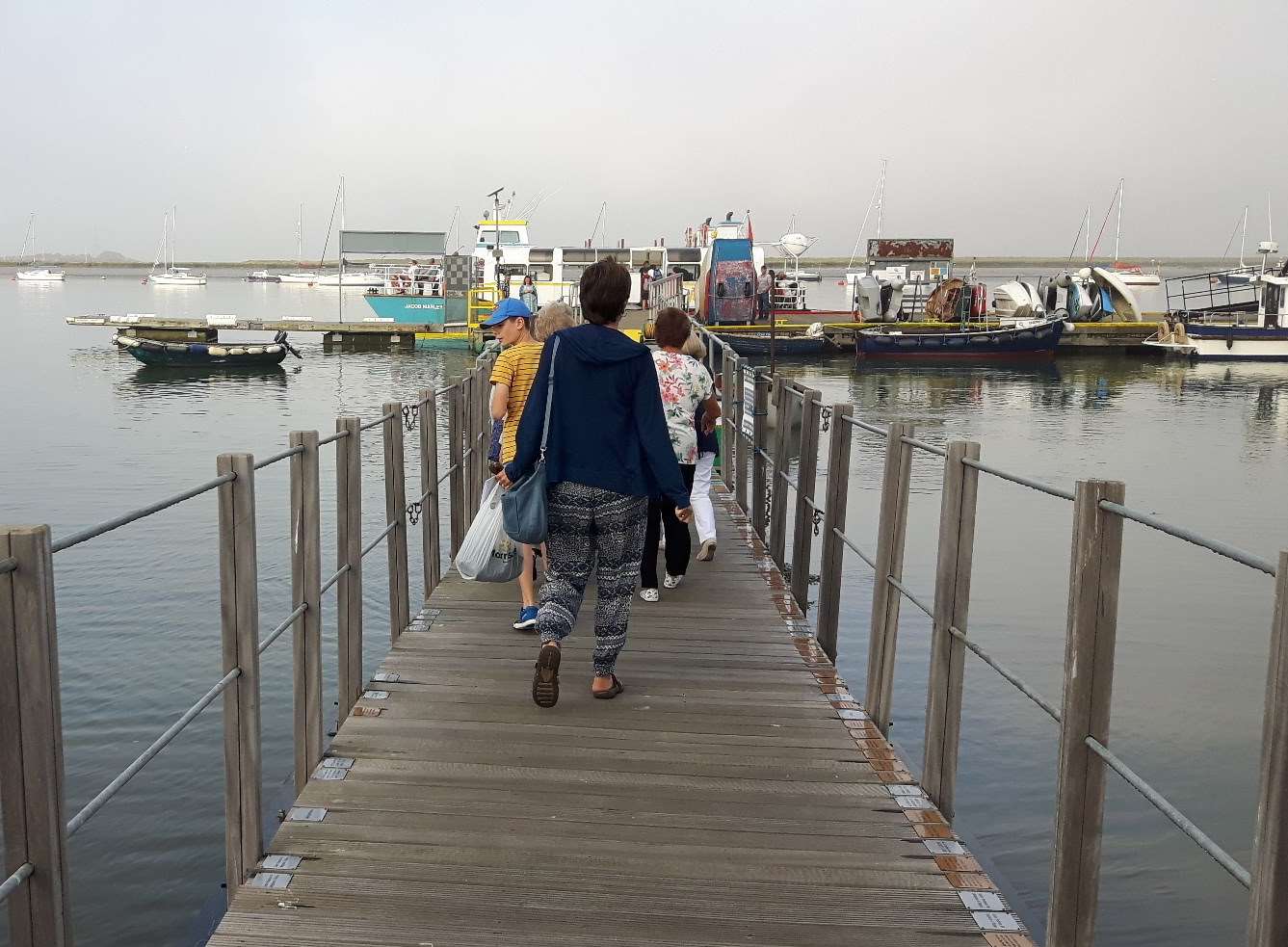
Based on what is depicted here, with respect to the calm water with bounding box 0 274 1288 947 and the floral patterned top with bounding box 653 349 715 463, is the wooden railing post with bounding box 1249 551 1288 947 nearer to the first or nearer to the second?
the calm water with bounding box 0 274 1288 947

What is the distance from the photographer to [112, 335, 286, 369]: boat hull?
4050cm

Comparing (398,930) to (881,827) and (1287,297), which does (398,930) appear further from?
(1287,297)

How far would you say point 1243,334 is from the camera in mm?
46188

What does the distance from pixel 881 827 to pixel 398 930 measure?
1590 millimetres

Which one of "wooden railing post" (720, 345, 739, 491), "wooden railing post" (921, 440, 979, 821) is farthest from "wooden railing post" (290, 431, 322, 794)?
"wooden railing post" (720, 345, 739, 491)

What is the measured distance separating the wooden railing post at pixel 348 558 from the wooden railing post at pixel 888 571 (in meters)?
2.16

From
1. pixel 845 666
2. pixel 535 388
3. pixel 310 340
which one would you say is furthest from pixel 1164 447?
pixel 310 340

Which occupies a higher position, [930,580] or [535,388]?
[535,388]

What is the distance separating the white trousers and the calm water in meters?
1.83

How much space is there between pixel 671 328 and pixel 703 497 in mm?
1397

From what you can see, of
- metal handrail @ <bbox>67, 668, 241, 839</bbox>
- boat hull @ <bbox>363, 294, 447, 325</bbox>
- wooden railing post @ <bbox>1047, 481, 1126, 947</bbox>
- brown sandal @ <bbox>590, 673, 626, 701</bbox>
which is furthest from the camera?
boat hull @ <bbox>363, 294, 447, 325</bbox>

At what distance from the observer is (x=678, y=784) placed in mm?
4094

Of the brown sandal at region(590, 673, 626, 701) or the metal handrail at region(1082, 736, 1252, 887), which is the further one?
the brown sandal at region(590, 673, 626, 701)

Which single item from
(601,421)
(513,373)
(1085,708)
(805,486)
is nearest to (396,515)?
(513,373)
